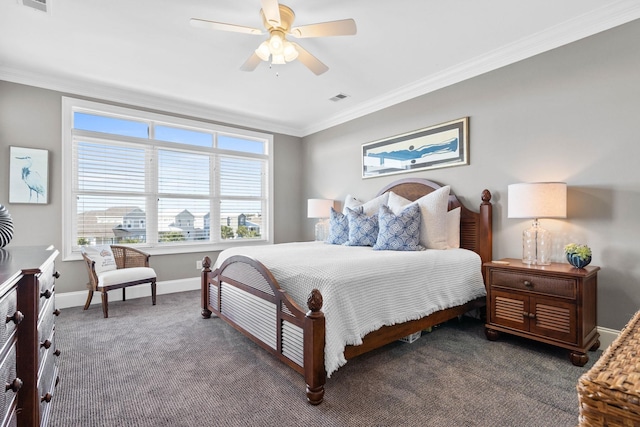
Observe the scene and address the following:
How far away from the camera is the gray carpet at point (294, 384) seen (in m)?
1.69

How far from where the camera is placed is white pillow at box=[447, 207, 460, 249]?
3299 millimetres

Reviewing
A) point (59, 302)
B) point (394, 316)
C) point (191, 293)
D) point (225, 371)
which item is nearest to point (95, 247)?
point (59, 302)

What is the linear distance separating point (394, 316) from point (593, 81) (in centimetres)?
252

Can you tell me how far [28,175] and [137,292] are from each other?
1830 mm

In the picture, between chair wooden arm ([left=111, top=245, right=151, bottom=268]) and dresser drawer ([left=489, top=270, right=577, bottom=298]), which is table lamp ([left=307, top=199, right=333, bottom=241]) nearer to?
chair wooden arm ([left=111, top=245, right=151, bottom=268])

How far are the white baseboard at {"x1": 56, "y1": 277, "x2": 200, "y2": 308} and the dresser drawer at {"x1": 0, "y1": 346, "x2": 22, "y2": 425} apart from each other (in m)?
3.27

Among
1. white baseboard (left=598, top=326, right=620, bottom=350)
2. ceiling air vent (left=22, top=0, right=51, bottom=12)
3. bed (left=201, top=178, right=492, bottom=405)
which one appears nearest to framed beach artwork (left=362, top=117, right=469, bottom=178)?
bed (left=201, top=178, right=492, bottom=405)

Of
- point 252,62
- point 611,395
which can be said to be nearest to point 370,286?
point 611,395

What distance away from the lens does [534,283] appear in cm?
245

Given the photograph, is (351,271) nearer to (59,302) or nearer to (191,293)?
(191,293)

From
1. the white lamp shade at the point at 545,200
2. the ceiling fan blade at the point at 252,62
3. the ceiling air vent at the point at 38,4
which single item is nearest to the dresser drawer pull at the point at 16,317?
the ceiling fan blade at the point at 252,62

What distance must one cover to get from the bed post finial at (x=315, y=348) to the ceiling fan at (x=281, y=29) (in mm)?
1878

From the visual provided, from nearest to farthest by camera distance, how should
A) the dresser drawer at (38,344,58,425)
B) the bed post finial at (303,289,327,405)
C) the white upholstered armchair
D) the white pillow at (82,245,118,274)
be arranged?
the dresser drawer at (38,344,58,425) → the bed post finial at (303,289,327,405) → the white upholstered armchair → the white pillow at (82,245,118,274)

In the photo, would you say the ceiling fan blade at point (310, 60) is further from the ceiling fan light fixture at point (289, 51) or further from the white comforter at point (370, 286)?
the white comforter at point (370, 286)
